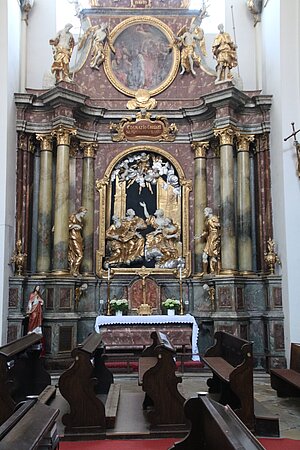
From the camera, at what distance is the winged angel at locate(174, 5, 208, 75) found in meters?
14.0

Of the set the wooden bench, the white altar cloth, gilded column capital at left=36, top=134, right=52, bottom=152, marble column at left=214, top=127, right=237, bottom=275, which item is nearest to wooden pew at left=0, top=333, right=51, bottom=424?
the white altar cloth

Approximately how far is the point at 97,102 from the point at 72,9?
10.1 feet

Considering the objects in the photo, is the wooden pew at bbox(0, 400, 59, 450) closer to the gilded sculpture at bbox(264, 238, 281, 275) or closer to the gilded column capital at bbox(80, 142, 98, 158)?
the gilded sculpture at bbox(264, 238, 281, 275)

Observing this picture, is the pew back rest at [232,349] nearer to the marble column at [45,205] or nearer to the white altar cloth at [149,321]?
the white altar cloth at [149,321]

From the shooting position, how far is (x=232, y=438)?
3.00 meters

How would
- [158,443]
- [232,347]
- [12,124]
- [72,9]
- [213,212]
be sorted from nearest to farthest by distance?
[158,443]
[232,347]
[12,124]
[213,212]
[72,9]

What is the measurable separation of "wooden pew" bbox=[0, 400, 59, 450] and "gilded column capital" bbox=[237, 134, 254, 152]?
1072 centimetres

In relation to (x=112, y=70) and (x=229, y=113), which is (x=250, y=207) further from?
(x=112, y=70)

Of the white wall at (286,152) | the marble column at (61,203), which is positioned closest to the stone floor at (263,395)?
the white wall at (286,152)

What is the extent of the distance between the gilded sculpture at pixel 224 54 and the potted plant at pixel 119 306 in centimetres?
593

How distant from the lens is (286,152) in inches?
479

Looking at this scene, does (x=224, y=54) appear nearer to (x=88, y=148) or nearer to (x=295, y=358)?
(x=88, y=148)

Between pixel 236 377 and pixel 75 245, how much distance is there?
23.1ft

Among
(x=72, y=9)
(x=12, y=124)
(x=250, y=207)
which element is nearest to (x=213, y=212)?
(x=250, y=207)
